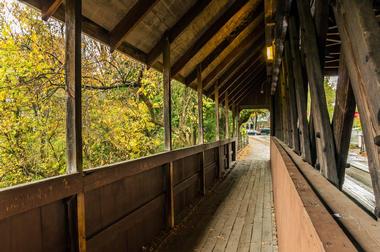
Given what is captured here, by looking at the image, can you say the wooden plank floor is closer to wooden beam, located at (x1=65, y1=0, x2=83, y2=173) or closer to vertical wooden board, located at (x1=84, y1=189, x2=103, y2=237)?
vertical wooden board, located at (x1=84, y1=189, x2=103, y2=237)

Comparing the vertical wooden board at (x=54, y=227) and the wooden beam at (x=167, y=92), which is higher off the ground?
the wooden beam at (x=167, y=92)

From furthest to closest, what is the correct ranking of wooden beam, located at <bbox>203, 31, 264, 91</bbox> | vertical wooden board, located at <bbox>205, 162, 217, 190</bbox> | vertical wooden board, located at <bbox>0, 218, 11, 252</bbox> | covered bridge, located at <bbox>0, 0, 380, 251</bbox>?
1. vertical wooden board, located at <bbox>205, 162, 217, 190</bbox>
2. wooden beam, located at <bbox>203, 31, 264, 91</bbox>
3. vertical wooden board, located at <bbox>0, 218, 11, 252</bbox>
4. covered bridge, located at <bbox>0, 0, 380, 251</bbox>

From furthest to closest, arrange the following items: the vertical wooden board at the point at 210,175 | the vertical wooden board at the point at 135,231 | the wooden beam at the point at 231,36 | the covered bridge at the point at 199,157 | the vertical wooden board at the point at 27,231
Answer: the vertical wooden board at the point at 210,175, the wooden beam at the point at 231,36, the vertical wooden board at the point at 135,231, the vertical wooden board at the point at 27,231, the covered bridge at the point at 199,157

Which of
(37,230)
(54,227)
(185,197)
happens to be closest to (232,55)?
(185,197)

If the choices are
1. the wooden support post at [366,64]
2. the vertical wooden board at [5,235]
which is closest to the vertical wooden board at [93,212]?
the vertical wooden board at [5,235]

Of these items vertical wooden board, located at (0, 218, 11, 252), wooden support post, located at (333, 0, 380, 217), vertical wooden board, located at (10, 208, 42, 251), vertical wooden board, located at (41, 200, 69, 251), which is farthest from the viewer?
vertical wooden board, located at (41, 200, 69, 251)

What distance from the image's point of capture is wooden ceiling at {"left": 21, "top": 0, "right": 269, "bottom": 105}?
340cm

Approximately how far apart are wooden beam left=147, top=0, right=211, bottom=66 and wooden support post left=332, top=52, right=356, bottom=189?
330cm

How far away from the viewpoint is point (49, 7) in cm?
260

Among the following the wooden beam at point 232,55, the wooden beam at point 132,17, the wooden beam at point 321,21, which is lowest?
the wooden beam at point 321,21

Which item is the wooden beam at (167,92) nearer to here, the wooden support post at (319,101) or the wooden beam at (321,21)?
the wooden support post at (319,101)

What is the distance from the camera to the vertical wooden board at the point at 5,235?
6.17 ft

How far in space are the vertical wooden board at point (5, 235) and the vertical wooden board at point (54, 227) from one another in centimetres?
30

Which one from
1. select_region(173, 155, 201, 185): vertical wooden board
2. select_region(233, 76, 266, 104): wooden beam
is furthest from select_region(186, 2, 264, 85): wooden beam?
select_region(233, 76, 266, 104): wooden beam
